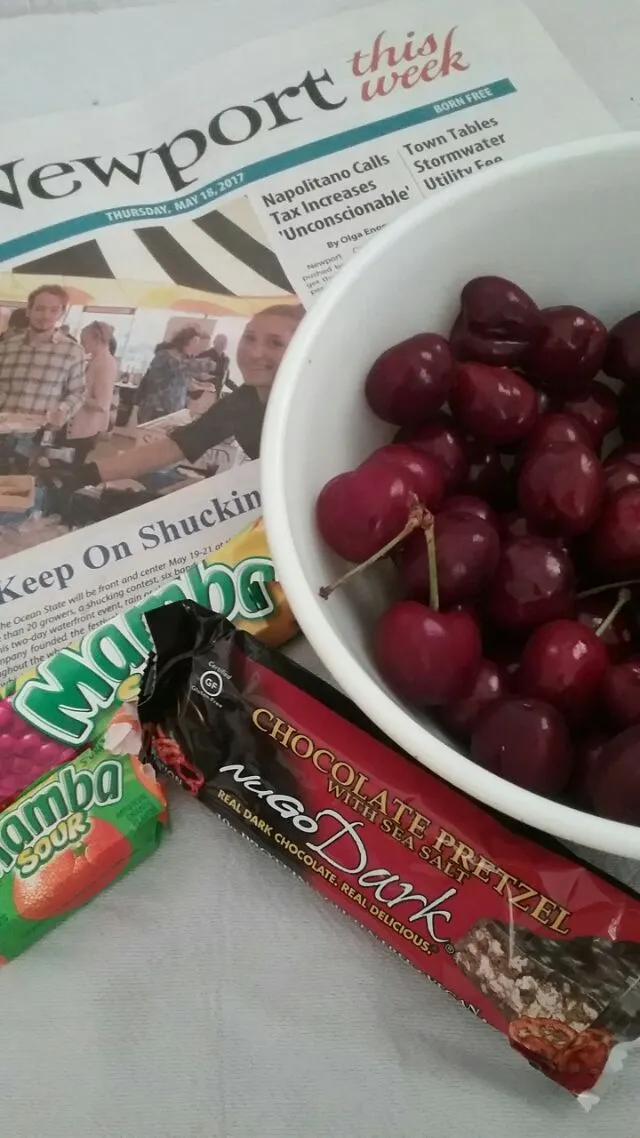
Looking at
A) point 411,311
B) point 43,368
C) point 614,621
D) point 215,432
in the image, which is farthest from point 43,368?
point 614,621

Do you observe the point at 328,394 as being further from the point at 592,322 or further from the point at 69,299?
the point at 69,299

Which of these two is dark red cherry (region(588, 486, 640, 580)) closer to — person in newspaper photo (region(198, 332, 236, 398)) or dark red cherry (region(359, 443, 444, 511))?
dark red cherry (region(359, 443, 444, 511))

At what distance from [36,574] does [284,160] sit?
303mm

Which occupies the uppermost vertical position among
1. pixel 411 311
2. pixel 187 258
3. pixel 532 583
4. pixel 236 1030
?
pixel 187 258

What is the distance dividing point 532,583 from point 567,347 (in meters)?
0.11

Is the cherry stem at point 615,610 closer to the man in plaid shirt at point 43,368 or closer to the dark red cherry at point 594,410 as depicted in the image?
the dark red cherry at point 594,410

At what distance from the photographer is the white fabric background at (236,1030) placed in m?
0.37


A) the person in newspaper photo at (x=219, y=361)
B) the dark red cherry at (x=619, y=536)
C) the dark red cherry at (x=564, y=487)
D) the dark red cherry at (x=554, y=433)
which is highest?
the person in newspaper photo at (x=219, y=361)

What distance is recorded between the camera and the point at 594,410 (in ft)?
1.34

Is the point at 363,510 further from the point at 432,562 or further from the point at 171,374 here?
the point at 171,374

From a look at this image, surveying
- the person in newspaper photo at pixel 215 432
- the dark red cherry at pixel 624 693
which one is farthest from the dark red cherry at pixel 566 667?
the person in newspaper photo at pixel 215 432

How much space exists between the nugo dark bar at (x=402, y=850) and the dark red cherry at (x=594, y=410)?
0.54 ft

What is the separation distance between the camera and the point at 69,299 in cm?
53

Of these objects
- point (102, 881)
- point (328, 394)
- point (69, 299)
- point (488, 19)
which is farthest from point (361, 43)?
point (102, 881)
